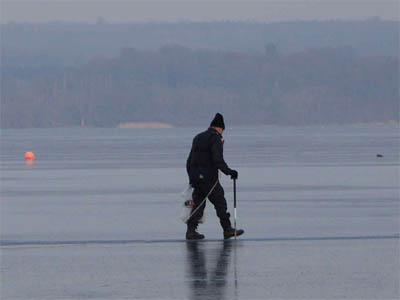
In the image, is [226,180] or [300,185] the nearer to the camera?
[300,185]

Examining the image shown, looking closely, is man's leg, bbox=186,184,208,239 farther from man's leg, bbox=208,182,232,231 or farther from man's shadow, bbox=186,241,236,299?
man's shadow, bbox=186,241,236,299

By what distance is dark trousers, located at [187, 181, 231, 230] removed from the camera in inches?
733

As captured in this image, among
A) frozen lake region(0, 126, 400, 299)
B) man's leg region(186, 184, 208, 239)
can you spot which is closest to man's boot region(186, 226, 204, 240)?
man's leg region(186, 184, 208, 239)

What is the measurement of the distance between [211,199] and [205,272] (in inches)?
167

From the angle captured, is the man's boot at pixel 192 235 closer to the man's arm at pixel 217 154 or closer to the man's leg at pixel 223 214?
the man's leg at pixel 223 214

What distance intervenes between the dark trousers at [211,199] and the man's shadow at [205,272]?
588mm

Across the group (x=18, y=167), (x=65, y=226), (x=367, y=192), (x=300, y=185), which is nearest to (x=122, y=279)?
(x=65, y=226)

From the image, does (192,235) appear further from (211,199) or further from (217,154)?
(217,154)

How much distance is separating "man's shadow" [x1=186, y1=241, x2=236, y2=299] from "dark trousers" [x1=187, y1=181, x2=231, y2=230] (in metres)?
0.59

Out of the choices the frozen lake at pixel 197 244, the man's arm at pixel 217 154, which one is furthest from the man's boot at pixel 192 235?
the man's arm at pixel 217 154

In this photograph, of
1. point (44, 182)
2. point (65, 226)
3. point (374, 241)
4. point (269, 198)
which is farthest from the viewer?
point (44, 182)

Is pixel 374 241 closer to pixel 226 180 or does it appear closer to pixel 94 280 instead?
pixel 94 280

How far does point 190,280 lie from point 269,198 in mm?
12974

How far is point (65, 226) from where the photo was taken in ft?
68.8
